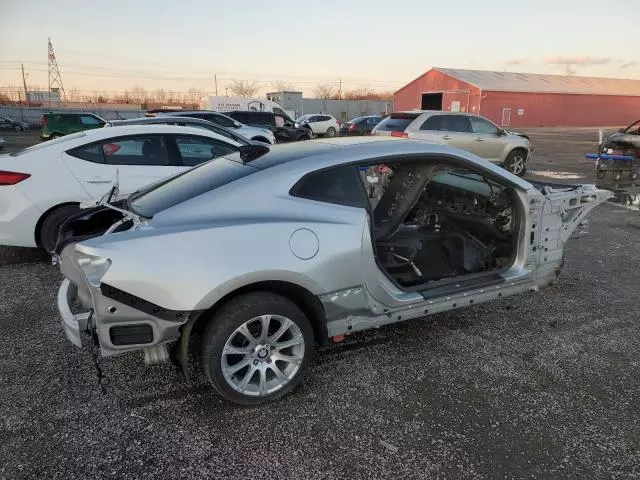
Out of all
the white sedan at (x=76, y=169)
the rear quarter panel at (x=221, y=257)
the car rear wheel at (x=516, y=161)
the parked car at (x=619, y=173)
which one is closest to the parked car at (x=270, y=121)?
the car rear wheel at (x=516, y=161)

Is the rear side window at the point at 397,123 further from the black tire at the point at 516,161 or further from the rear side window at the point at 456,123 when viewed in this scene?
the black tire at the point at 516,161

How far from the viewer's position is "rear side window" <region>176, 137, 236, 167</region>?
6.04 m

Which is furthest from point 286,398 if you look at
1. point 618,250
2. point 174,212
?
point 618,250

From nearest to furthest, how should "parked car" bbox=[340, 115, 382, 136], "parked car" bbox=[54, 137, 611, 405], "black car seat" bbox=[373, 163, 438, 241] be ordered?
1. "parked car" bbox=[54, 137, 611, 405]
2. "black car seat" bbox=[373, 163, 438, 241]
3. "parked car" bbox=[340, 115, 382, 136]

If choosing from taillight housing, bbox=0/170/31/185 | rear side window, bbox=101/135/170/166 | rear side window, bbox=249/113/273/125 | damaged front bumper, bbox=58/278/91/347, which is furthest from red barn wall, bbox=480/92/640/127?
damaged front bumper, bbox=58/278/91/347

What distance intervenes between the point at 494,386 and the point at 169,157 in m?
4.54

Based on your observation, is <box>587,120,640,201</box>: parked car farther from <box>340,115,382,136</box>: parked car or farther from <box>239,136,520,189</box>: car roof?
<box>340,115,382,136</box>: parked car

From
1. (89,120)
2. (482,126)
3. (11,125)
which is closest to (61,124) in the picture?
(89,120)

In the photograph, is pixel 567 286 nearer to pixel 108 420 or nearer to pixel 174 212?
pixel 174 212

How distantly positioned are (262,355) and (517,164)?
1238 centimetres

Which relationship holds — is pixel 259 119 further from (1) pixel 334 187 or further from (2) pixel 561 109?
(2) pixel 561 109

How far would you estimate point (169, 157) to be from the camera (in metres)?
5.96

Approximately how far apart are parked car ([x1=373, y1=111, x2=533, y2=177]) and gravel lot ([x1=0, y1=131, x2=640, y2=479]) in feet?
27.8

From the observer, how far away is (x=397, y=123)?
12.3 meters
